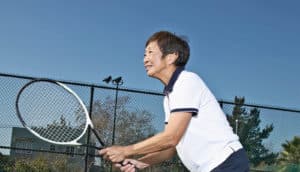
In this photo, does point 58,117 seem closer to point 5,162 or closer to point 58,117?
point 58,117

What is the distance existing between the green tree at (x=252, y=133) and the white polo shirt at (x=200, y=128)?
7521 millimetres

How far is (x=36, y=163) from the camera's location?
32.8 feet

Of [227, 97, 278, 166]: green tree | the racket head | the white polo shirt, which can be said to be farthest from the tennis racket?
[227, 97, 278, 166]: green tree

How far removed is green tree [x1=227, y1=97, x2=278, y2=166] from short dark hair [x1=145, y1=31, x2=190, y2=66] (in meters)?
7.34

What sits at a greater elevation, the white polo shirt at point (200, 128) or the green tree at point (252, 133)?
the green tree at point (252, 133)

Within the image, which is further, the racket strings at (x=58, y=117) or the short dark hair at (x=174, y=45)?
A: the racket strings at (x=58, y=117)

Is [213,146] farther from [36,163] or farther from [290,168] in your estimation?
[290,168]

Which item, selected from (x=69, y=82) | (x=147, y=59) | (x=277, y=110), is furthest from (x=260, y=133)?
(x=147, y=59)

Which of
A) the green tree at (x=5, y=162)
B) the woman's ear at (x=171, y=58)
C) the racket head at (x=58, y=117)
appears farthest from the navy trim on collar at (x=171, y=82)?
the green tree at (x=5, y=162)

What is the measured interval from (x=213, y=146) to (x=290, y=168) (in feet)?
28.3

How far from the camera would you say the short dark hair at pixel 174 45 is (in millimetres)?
3318

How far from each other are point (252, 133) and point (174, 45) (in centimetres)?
803

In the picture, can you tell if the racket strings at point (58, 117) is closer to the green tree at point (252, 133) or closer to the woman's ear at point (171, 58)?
the woman's ear at point (171, 58)

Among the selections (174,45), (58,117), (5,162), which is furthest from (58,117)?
(174,45)
